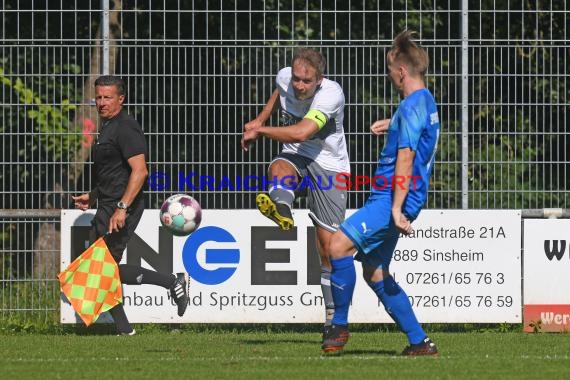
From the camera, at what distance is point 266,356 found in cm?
885

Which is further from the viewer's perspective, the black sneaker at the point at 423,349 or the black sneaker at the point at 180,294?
the black sneaker at the point at 180,294

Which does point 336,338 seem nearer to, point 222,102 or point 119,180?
point 119,180

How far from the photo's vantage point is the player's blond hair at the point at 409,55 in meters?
8.21

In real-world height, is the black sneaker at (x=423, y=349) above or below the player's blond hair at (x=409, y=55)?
below

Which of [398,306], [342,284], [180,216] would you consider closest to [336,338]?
[342,284]

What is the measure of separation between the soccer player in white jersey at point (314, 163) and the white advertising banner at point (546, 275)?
7.77ft

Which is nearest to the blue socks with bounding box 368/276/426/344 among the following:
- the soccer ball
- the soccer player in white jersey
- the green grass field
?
the green grass field

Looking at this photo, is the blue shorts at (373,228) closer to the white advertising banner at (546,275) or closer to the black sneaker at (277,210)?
the black sneaker at (277,210)

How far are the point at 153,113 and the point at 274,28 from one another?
141cm

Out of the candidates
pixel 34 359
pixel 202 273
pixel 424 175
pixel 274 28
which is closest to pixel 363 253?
pixel 424 175

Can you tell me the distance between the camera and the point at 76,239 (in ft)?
38.2

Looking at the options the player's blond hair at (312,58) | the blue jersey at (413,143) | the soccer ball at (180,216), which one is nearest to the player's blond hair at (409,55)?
the blue jersey at (413,143)

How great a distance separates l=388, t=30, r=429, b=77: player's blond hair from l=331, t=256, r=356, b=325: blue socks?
4.19ft

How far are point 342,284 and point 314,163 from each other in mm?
1581
